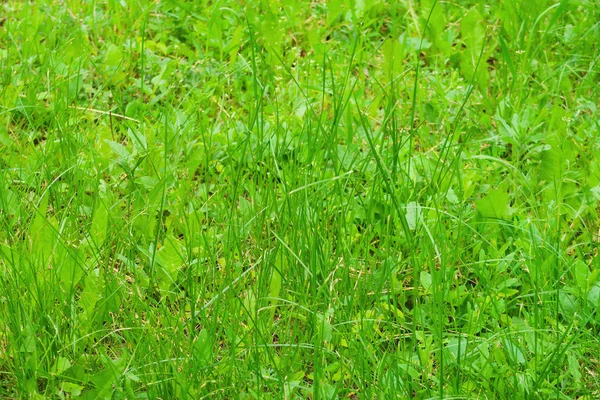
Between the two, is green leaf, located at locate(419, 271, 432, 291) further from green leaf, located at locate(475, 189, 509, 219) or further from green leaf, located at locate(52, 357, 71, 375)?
green leaf, located at locate(52, 357, 71, 375)

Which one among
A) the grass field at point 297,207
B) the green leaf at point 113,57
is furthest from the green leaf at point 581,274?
the green leaf at point 113,57

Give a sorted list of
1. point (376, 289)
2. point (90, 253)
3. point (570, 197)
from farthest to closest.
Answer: point (570, 197) < point (90, 253) < point (376, 289)

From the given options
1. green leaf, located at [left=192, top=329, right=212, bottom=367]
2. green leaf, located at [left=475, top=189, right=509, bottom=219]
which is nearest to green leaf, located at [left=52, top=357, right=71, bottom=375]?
green leaf, located at [left=192, top=329, right=212, bottom=367]

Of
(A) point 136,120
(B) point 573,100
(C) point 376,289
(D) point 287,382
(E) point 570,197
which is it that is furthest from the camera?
(B) point 573,100

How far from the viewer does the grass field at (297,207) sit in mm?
2186

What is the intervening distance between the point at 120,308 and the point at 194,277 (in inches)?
8.6

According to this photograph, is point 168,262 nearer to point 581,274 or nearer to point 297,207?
point 297,207

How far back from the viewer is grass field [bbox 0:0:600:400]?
2.19 meters

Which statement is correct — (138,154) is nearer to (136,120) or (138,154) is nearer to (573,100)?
(136,120)

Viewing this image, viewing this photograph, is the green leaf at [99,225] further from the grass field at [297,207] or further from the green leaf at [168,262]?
the green leaf at [168,262]

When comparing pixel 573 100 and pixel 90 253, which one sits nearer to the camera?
pixel 90 253

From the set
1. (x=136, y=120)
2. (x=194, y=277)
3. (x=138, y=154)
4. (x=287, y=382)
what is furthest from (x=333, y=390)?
(x=136, y=120)

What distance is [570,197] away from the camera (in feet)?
9.30

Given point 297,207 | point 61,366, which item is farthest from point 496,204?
point 61,366
